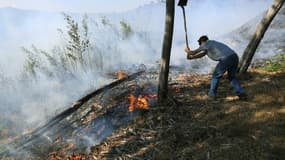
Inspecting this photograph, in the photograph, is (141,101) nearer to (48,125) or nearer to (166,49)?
(166,49)

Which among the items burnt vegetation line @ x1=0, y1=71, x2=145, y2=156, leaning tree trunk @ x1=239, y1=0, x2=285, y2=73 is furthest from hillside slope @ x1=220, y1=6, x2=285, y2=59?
burnt vegetation line @ x1=0, y1=71, x2=145, y2=156

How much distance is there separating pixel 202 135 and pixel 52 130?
3654 mm

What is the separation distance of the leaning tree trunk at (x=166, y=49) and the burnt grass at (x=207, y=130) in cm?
26

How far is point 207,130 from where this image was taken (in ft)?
18.2

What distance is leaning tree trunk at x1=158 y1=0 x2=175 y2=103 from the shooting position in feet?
19.6

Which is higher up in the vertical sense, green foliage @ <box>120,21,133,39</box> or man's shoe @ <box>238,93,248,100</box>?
green foliage @ <box>120,21,133,39</box>

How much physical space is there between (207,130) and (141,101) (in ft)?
5.96

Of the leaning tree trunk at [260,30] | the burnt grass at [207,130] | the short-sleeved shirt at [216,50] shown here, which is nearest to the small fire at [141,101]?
the burnt grass at [207,130]

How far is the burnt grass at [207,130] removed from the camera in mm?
4957

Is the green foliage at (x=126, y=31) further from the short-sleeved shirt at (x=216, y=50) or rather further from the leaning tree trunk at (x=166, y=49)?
the leaning tree trunk at (x=166, y=49)

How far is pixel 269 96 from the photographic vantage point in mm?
6691

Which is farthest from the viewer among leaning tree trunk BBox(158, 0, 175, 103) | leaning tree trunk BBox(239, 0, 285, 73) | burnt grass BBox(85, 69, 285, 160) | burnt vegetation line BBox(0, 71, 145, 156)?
leaning tree trunk BBox(239, 0, 285, 73)

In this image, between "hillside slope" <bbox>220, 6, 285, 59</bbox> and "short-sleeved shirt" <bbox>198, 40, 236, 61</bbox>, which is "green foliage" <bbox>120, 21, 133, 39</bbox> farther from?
"short-sleeved shirt" <bbox>198, 40, 236, 61</bbox>

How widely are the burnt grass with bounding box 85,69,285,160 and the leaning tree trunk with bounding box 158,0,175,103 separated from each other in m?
0.26
